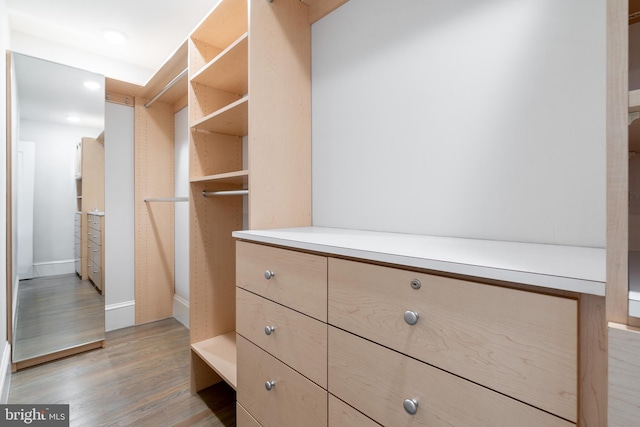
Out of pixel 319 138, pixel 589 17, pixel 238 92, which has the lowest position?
pixel 319 138

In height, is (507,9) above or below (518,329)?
above

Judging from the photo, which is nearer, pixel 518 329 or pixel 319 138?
pixel 518 329

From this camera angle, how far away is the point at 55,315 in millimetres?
2279

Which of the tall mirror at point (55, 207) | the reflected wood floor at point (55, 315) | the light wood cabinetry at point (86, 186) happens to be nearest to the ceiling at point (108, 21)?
the tall mirror at point (55, 207)

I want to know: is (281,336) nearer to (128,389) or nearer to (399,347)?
(399,347)

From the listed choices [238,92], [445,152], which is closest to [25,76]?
[238,92]

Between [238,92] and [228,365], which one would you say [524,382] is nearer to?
[228,365]

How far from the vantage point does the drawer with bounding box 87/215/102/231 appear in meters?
2.44

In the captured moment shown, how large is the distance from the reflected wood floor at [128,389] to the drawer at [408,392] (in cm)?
112

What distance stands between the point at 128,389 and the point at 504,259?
220 cm

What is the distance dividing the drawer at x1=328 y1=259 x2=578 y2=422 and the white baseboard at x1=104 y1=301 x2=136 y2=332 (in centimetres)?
276

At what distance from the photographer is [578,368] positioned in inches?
19.5

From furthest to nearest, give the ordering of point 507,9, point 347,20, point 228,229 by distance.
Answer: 1. point 228,229
2. point 347,20
3. point 507,9

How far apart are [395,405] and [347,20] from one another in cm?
157
